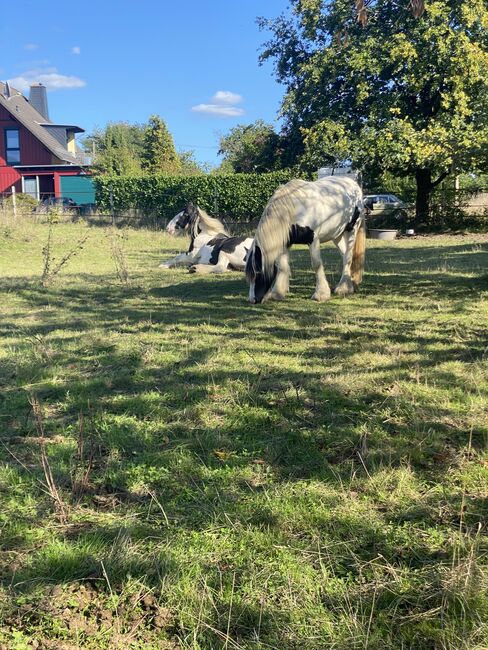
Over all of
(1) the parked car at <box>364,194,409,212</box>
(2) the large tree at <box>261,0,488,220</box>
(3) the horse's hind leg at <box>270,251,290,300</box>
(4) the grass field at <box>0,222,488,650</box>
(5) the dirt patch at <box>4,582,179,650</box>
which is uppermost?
(2) the large tree at <box>261,0,488,220</box>

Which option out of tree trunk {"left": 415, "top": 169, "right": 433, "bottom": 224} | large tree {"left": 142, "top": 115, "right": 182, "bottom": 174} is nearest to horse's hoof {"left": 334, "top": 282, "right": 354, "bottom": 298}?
tree trunk {"left": 415, "top": 169, "right": 433, "bottom": 224}

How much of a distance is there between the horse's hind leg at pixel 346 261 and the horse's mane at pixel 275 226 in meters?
1.26

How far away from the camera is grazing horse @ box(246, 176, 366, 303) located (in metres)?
7.00

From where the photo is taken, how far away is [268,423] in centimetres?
329

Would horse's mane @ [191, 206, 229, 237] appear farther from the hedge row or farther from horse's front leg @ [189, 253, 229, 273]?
the hedge row

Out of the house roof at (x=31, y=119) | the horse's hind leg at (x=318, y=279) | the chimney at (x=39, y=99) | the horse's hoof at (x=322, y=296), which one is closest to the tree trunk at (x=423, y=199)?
the horse's hind leg at (x=318, y=279)

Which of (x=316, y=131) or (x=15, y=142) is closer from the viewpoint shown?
(x=316, y=131)

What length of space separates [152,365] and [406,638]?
3.25m

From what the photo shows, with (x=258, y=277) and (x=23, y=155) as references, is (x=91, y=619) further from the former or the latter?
(x=23, y=155)

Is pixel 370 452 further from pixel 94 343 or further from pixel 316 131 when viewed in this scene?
pixel 316 131

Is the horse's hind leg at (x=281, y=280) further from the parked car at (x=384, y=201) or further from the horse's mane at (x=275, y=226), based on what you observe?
the parked car at (x=384, y=201)

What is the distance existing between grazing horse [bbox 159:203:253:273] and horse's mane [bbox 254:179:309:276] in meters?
3.61

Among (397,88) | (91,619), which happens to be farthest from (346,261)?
(397,88)

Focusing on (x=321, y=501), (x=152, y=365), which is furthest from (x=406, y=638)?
(x=152, y=365)
